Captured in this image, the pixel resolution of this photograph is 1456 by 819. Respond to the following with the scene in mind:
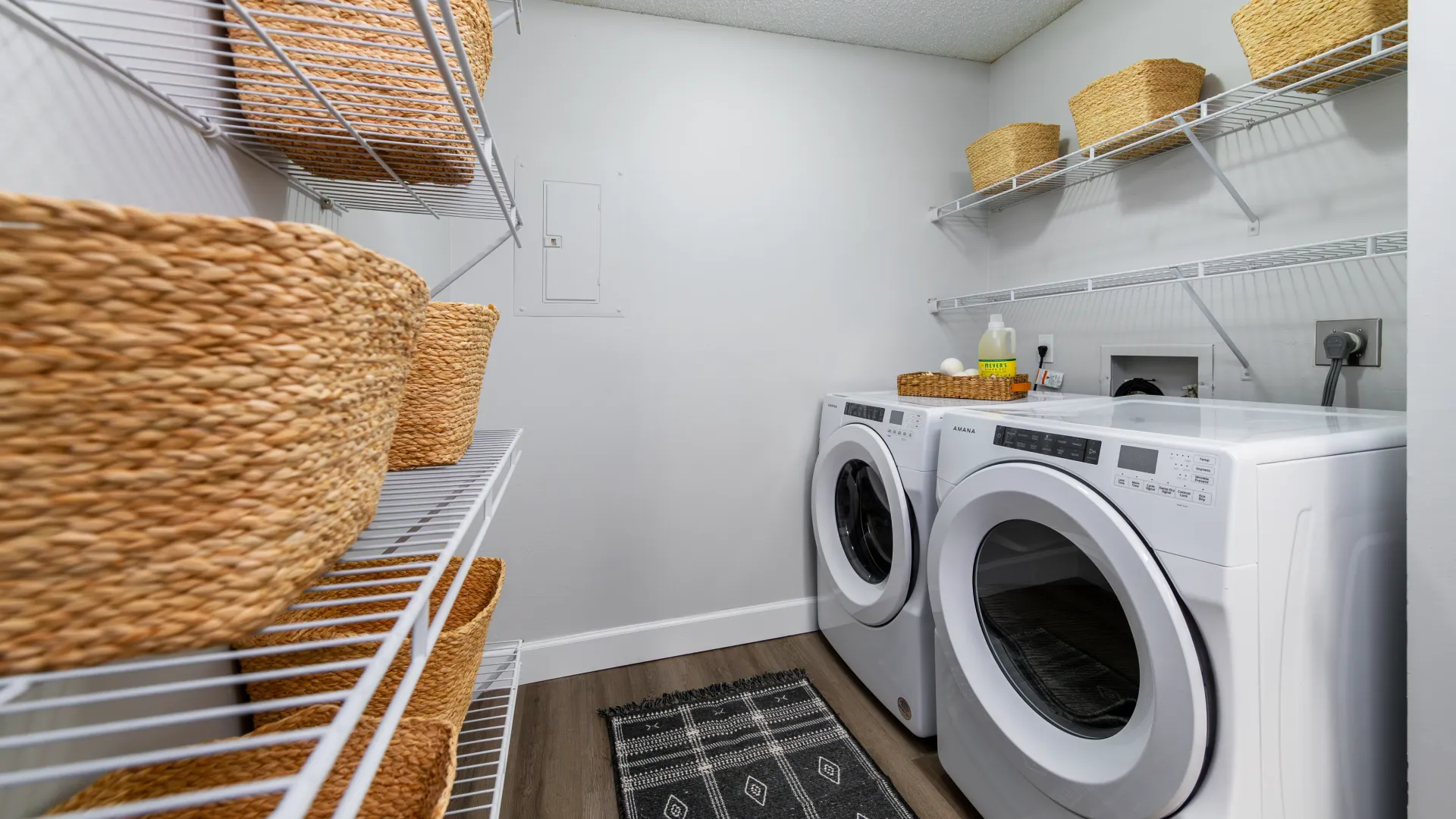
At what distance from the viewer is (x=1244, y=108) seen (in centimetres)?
137

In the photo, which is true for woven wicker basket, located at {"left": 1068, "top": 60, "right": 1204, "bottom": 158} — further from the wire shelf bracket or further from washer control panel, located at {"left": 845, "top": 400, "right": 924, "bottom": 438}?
washer control panel, located at {"left": 845, "top": 400, "right": 924, "bottom": 438}

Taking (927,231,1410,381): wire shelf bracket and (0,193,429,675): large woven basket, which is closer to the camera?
(0,193,429,675): large woven basket

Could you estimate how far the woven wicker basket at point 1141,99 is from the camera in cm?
152

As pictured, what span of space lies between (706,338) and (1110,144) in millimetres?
1374

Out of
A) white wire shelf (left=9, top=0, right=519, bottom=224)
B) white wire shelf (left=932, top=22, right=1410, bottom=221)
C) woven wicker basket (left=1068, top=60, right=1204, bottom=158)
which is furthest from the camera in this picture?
woven wicker basket (left=1068, top=60, right=1204, bottom=158)

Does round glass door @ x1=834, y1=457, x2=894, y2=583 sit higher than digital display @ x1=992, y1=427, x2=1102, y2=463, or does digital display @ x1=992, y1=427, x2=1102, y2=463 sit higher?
digital display @ x1=992, y1=427, x2=1102, y2=463

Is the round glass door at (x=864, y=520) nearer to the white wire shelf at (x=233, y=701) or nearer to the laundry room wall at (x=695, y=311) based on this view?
the laundry room wall at (x=695, y=311)

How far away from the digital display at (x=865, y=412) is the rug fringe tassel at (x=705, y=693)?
90 cm

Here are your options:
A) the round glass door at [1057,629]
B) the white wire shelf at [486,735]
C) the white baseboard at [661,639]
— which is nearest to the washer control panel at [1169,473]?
the round glass door at [1057,629]

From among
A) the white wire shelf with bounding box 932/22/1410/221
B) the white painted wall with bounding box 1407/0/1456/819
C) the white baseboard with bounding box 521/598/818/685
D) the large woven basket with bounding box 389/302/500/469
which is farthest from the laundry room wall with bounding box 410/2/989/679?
the white painted wall with bounding box 1407/0/1456/819

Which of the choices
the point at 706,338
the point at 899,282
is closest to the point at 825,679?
the point at 706,338

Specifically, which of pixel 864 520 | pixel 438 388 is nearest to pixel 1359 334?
pixel 864 520

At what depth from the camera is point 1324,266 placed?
1.39 metres

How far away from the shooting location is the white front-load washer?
1554mm
